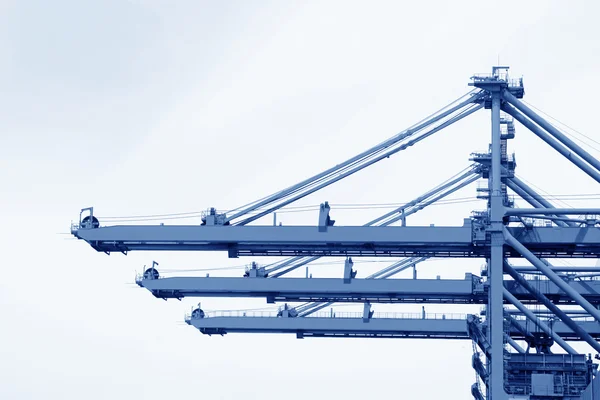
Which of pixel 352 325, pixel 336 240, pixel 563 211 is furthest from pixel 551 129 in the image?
pixel 352 325

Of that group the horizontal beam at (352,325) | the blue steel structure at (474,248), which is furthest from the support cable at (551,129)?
the horizontal beam at (352,325)

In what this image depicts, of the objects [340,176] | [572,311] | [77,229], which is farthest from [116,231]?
[572,311]

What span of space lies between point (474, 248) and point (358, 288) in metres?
5.12

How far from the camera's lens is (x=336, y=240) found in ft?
103

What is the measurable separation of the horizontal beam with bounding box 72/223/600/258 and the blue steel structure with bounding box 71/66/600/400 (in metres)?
0.03

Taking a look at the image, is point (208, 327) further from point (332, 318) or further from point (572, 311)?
point (572, 311)

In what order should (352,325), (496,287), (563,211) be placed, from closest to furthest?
(563,211) < (496,287) < (352,325)

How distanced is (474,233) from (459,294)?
4.82 metres

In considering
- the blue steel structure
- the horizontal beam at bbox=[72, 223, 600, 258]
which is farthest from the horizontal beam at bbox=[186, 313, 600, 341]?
the horizontal beam at bbox=[72, 223, 600, 258]

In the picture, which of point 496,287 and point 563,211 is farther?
point 496,287

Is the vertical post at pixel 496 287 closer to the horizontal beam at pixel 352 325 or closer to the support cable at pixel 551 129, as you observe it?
the support cable at pixel 551 129

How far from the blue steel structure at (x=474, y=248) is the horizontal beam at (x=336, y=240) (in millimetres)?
28

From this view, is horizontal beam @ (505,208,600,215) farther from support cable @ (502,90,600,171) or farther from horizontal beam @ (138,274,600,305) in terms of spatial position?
horizontal beam @ (138,274,600,305)

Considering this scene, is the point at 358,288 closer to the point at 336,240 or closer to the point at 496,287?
the point at 336,240
